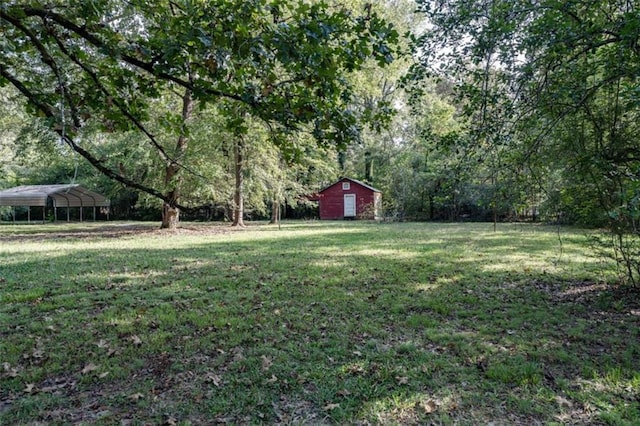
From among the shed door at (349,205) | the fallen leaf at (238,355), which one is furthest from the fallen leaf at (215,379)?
the shed door at (349,205)

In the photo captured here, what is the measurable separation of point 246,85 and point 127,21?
248 inches

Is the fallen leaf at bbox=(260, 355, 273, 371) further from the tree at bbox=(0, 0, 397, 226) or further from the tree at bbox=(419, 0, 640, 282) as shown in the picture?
the tree at bbox=(419, 0, 640, 282)

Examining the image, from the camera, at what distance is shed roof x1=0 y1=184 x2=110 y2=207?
84.4 ft

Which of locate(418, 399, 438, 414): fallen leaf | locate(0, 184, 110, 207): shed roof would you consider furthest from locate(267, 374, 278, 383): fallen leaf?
locate(0, 184, 110, 207): shed roof

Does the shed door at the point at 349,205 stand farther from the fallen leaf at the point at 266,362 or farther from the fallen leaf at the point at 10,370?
the fallen leaf at the point at 10,370

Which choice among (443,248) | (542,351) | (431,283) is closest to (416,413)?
(542,351)

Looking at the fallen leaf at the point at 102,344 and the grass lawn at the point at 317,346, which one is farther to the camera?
the fallen leaf at the point at 102,344

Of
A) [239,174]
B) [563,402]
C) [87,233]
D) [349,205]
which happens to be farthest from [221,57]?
[349,205]

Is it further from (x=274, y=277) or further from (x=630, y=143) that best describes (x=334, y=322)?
(x=630, y=143)

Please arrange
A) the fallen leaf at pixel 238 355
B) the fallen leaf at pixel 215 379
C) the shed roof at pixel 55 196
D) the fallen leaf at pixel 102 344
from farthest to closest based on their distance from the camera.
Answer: the shed roof at pixel 55 196 → the fallen leaf at pixel 102 344 → the fallen leaf at pixel 238 355 → the fallen leaf at pixel 215 379

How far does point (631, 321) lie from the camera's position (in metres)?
4.66

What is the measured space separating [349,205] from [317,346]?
26.2 meters

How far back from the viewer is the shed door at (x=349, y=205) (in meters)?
29.9

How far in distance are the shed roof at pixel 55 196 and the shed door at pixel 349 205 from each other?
17.7 meters
